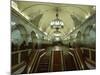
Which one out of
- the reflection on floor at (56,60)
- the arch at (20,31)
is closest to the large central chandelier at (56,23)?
the reflection on floor at (56,60)

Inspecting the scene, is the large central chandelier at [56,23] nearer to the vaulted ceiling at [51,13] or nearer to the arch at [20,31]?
the vaulted ceiling at [51,13]

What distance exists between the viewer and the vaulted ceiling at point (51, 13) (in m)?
2.36

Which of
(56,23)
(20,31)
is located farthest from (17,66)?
(56,23)

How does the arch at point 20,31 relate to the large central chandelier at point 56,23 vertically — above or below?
below

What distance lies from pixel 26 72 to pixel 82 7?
1252mm

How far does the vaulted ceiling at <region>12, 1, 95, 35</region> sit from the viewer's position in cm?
236

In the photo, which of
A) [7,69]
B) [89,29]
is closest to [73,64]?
[89,29]

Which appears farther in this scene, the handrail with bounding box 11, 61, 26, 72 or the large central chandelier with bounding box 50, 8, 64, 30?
the large central chandelier with bounding box 50, 8, 64, 30

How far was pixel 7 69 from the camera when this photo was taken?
2.28 metres

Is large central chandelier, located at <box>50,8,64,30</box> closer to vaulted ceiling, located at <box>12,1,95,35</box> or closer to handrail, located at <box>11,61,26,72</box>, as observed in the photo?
vaulted ceiling, located at <box>12,1,95,35</box>

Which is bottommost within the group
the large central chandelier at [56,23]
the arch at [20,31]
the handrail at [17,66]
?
the handrail at [17,66]

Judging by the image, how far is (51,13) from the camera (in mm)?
2428

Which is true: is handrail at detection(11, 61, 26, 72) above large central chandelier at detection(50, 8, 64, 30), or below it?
below

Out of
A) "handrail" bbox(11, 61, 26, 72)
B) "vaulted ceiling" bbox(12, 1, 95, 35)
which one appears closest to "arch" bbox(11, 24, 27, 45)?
"vaulted ceiling" bbox(12, 1, 95, 35)
